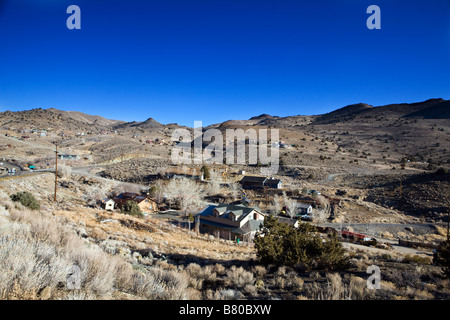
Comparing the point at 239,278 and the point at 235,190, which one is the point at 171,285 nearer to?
the point at 239,278

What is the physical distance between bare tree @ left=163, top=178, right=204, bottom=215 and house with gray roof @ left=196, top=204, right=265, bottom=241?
674 centimetres

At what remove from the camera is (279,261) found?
9695 mm

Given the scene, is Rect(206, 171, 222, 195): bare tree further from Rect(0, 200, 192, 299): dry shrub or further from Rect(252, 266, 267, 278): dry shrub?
Rect(0, 200, 192, 299): dry shrub

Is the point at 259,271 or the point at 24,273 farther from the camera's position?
the point at 259,271

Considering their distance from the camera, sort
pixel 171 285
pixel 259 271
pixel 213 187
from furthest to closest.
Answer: pixel 213 187, pixel 259 271, pixel 171 285

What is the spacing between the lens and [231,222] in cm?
2639

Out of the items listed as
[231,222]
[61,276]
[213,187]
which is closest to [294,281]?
[61,276]

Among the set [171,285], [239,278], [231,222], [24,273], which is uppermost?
[24,273]

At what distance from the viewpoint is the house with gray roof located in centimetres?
2448

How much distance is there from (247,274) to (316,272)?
9.08ft

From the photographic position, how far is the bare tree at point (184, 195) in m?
35.4

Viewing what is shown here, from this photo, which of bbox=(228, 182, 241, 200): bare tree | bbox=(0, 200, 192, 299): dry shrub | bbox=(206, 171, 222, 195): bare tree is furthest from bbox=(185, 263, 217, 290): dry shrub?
bbox=(206, 171, 222, 195): bare tree

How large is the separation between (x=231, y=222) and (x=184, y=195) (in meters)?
12.9

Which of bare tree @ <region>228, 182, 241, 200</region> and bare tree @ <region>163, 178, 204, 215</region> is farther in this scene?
bare tree @ <region>228, 182, 241, 200</region>
